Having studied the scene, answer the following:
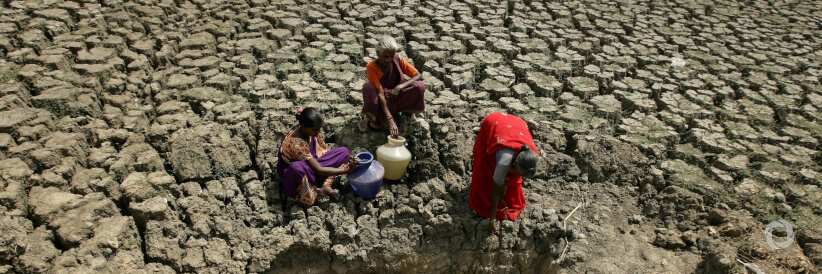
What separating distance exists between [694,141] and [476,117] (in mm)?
1627

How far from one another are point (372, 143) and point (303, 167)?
0.67 m

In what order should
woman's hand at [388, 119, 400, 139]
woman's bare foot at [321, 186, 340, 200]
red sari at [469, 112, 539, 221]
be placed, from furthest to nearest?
woman's hand at [388, 119, 400, 139] < woman's bare foot at [321, 186, 340, 200] < red sari at [469, 112, 539, 221]

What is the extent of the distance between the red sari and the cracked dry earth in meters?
0.10

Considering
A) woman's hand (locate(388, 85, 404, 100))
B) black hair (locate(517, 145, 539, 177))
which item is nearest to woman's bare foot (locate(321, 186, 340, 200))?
woman's hand (locate(388, 85, 404, 100))

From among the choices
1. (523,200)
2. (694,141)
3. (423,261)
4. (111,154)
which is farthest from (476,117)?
(111,154)

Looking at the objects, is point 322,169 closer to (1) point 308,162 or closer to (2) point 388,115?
(1) point 308,162

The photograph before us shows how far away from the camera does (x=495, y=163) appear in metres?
3.01

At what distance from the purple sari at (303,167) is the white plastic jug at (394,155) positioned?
0.22m

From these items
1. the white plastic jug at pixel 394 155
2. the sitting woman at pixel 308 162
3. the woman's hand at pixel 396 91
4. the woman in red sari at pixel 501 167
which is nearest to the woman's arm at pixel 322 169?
the sitting woman at pixel 308 162

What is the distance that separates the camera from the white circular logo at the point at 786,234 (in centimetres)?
320

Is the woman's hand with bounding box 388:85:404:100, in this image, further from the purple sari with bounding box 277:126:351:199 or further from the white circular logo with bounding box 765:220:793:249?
the white circular logo with bounding box 765:220:793:249

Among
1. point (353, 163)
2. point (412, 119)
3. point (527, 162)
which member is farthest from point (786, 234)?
point (353, 163)

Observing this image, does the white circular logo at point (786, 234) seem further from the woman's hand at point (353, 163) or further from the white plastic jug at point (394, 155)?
the woman's hand at point (353, 163)

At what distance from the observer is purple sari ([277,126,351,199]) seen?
2982mm
